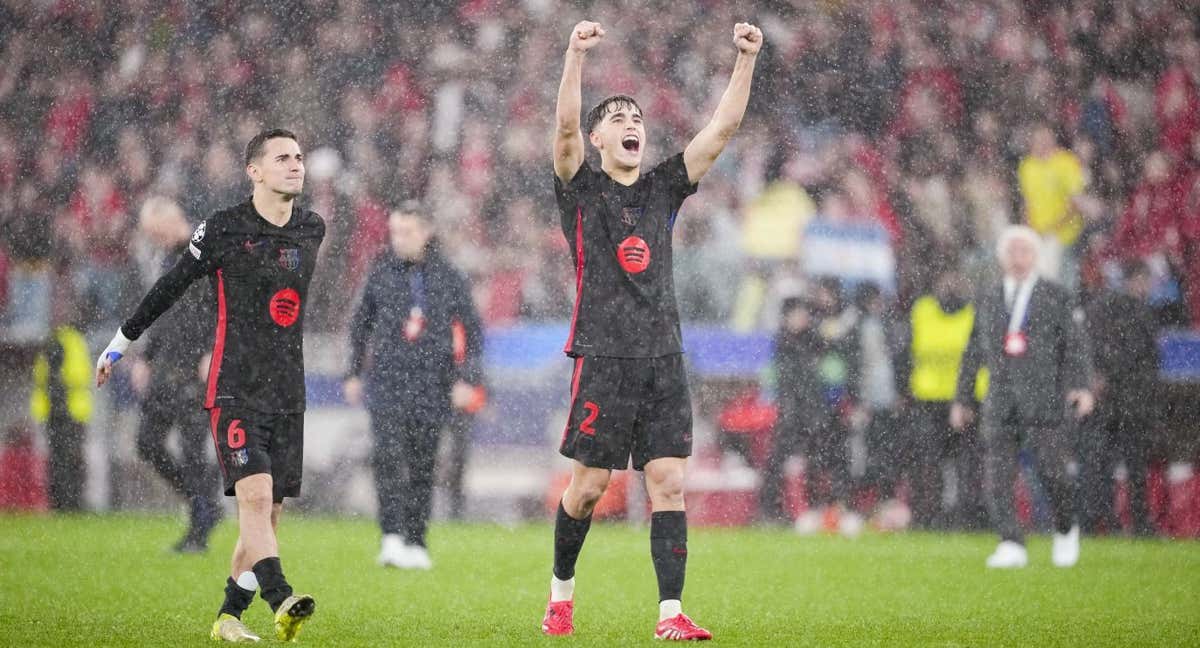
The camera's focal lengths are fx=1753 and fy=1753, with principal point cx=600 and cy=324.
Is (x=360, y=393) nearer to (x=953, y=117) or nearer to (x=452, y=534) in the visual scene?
(x=452, y=534)

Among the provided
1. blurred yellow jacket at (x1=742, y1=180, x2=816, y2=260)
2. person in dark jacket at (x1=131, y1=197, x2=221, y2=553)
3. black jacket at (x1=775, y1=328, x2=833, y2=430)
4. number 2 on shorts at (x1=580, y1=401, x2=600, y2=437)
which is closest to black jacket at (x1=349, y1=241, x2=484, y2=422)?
person in dark jacket at (x1=131, y1=197, x2=221, y2=553)

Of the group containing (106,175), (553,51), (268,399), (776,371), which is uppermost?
(553,51)

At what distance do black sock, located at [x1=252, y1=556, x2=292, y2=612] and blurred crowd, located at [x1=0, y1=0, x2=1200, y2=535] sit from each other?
6.83 metres

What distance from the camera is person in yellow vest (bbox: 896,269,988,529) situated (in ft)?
39.9

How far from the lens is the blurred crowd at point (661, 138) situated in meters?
13.6

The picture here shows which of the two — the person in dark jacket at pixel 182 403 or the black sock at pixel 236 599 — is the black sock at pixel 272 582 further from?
the person in dark jacket at pixel 182 403

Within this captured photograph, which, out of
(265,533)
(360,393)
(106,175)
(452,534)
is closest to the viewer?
(265,533)

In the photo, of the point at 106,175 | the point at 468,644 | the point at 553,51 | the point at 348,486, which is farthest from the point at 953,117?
the point at 468,644

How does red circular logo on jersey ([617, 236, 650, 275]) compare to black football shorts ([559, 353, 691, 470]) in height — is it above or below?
above

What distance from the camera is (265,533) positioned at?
577 centimetres

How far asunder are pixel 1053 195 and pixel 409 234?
20.7 ft

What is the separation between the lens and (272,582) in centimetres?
565

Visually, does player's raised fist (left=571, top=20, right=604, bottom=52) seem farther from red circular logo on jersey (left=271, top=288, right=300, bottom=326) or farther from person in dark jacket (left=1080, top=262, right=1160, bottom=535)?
person in dark jacket (left=1080, top=262, right=1160, bottom=535)

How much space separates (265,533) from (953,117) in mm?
11048
